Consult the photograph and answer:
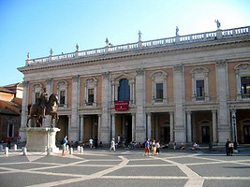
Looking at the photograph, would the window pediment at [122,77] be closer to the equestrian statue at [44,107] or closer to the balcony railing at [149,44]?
the balcony railing at [149,44]

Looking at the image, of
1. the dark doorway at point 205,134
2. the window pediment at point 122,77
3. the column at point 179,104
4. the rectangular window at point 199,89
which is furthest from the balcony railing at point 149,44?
the dark doorway at point 205,134

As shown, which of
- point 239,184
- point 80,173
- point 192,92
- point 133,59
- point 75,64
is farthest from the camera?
point 75,64

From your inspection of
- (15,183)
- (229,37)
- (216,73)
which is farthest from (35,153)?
(229,37)

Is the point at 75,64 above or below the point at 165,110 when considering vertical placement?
above

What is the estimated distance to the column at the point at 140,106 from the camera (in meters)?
35.8

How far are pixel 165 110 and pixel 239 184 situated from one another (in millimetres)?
24861

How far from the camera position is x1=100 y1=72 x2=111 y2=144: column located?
38094 mm

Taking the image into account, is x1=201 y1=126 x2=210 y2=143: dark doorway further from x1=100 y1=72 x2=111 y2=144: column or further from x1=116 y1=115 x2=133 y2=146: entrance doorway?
x1=100 y1=72 x2=111 y2=144: column

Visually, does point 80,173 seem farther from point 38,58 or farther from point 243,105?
point 38,58

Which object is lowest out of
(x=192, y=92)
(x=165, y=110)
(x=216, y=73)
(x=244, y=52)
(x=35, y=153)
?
(x=35, y=153)

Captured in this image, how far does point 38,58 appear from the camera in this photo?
45.7m

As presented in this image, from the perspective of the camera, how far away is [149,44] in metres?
37.5

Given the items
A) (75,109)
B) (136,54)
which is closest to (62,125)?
(75,109)

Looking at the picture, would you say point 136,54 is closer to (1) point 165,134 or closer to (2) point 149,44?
(2) point 149,44
